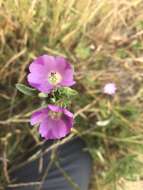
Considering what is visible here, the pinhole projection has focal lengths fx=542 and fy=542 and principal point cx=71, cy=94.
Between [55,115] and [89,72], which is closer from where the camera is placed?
[55,115]

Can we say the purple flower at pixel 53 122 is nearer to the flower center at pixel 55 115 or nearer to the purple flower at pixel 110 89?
the flower center at pixel 55 115

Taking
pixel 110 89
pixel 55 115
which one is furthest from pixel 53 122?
pixel 110 89

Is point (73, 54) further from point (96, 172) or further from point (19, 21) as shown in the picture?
point (96, 172)

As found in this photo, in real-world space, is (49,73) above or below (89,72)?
below

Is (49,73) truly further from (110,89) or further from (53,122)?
(110,89)

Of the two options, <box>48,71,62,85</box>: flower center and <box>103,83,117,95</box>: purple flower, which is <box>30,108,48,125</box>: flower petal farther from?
<box>103,83,117,95</box>: purple flower

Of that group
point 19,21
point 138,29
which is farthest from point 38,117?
point 138,29

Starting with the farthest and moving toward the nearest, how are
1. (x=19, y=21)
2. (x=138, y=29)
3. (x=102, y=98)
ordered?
(x=138, y=29), (x=102, y=98), (x=19, y=21)
